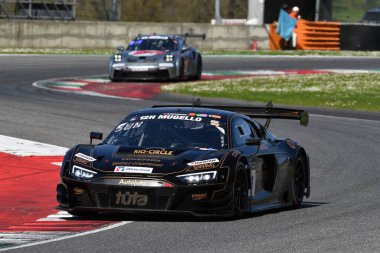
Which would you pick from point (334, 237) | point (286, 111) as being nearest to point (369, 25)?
point (286, 111)

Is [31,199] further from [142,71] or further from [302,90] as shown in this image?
[142,71]

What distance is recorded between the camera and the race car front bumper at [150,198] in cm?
1064

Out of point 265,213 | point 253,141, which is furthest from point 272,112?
point 265,213

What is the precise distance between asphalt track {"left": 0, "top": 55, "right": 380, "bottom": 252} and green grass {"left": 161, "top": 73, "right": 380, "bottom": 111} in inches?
80.0

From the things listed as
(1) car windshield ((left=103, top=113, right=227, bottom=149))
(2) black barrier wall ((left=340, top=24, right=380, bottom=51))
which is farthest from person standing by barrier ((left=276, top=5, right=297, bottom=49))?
(1) car windshield ((left=103, top=113, right=227, bottom=149))

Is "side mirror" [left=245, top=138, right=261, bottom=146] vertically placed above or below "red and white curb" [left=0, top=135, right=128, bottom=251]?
above

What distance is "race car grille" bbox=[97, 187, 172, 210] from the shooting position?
10633 mm

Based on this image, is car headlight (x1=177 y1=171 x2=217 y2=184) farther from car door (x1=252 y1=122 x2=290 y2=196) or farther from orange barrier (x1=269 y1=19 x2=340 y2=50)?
orange barrier (x1=269 y1=19 x2=340 y2=50)

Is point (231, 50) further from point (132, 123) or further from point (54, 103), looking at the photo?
point (132, 123)

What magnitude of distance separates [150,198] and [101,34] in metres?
36.3

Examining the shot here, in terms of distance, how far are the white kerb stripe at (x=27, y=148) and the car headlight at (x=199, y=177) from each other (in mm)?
6235

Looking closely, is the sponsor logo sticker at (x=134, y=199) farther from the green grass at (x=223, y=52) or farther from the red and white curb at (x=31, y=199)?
the green grass at (x=223, y=52)

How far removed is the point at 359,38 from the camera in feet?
170

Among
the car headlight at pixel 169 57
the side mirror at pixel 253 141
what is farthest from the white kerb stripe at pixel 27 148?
the car headlight at pixel 169 57
